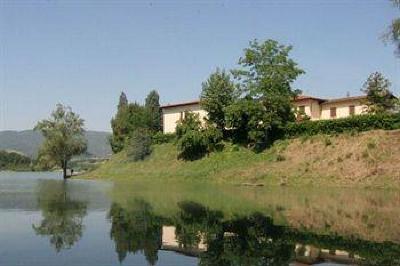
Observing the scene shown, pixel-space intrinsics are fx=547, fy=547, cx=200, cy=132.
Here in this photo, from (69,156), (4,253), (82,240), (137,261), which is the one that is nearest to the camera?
(137,261)

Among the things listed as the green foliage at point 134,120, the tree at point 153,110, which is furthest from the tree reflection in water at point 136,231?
the tree at point 153,110

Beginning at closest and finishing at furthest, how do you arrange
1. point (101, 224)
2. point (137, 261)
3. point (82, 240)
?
point (137, 261) < point (82, 240) < point (101, 224)

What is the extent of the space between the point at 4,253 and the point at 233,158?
170 ft

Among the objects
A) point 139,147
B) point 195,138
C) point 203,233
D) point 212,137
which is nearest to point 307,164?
point 212,137

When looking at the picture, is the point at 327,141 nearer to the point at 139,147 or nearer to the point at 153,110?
the point at 139,147

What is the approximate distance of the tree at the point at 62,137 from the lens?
8662 cm

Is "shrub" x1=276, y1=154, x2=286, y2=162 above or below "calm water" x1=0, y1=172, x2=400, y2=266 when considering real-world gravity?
above

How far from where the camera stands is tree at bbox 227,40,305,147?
6562 cm

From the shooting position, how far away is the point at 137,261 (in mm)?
13938

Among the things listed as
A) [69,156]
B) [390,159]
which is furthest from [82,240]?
[69,156]

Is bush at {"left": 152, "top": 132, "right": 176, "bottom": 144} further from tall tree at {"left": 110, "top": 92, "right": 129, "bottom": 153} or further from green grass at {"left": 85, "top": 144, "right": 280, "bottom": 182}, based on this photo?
tall tree at {"left": 110, "top": 92, "right": 129, "bottom": 153}

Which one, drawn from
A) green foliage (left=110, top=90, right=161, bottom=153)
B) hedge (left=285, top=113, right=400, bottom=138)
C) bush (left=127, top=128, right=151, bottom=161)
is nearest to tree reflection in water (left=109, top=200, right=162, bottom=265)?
hedge (left=285, top=113, right=400, bottom=138)

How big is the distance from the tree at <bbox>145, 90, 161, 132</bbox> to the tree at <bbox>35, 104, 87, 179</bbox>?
63.2ft

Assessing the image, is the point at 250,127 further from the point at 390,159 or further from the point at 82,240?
the point at 82,240
